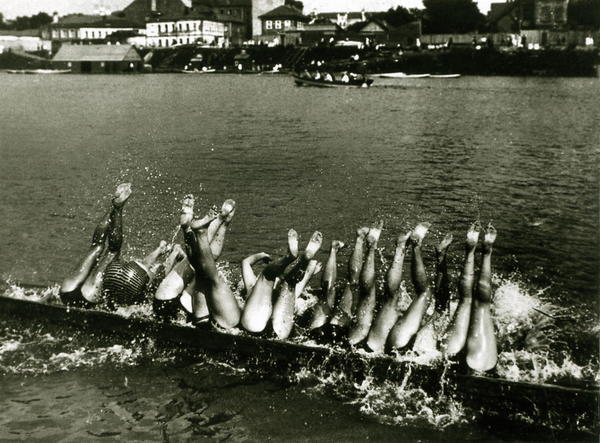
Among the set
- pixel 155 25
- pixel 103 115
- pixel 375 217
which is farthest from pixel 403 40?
pixel 375 217

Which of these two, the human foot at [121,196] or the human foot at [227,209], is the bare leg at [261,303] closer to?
the human foot at [227,209]

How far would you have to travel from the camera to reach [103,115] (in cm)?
4584

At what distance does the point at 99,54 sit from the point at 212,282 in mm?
128874

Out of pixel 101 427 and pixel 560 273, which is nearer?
pixel 101 427

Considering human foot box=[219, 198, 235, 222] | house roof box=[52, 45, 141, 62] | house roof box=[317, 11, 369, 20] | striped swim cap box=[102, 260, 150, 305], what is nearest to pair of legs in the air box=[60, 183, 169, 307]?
striped swim cap box=[102, 260, 150, 305]

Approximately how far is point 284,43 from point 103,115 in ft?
294

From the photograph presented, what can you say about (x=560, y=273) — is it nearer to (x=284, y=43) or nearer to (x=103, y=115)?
(x=103, y=115)

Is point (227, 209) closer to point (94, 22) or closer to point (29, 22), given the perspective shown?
point (94, 22)

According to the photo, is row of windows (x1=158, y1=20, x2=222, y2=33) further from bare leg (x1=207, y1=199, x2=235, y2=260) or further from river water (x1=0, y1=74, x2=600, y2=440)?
bare leg (x1=207, y1=199, x2=235, y2=260)

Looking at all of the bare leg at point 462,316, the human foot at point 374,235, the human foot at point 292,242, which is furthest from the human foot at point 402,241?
the human foot at point 292,242

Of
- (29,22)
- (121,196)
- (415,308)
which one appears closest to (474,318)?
(415,308)

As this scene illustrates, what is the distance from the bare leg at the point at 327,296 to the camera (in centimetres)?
874

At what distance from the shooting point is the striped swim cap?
9516mm

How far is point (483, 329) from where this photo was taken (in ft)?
25.3
